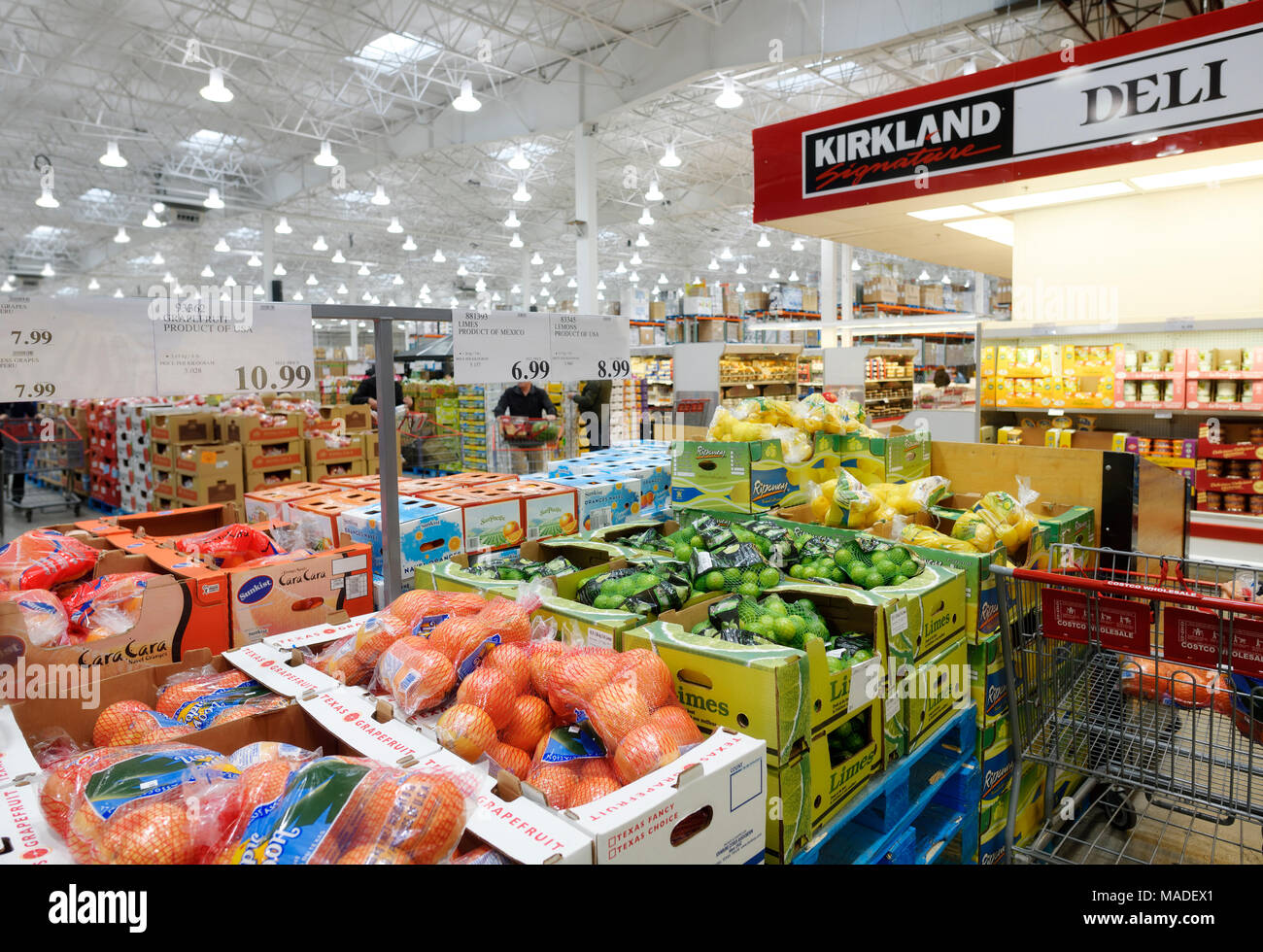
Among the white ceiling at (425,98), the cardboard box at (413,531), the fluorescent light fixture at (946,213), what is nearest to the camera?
the cardboard box at (413,531)

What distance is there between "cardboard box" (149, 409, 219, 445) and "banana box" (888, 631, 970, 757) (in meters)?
6.96

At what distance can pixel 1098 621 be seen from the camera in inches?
82.1

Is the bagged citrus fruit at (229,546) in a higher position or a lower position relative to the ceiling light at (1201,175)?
lower

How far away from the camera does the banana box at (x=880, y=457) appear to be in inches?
145

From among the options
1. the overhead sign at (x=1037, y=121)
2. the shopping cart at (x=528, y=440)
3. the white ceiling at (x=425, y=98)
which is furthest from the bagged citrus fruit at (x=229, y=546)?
the white ceiling at (x=425, y=98)

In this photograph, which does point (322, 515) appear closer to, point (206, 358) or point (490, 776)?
point (206, 358)

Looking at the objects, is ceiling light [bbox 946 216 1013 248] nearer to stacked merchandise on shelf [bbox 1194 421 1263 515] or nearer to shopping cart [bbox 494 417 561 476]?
stacked merchandise on shelf [bbox 1194 421 1263 515]

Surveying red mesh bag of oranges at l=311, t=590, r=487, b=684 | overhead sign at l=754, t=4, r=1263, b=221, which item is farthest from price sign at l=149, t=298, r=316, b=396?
overhead sign at l=754, t=4, r=1263, b=221

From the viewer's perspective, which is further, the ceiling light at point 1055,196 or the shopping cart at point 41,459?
the shopping cart at point 41,459

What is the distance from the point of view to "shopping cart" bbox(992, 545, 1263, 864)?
1.96 m

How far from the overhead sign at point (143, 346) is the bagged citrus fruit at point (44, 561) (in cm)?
89

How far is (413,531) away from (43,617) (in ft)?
4.29
